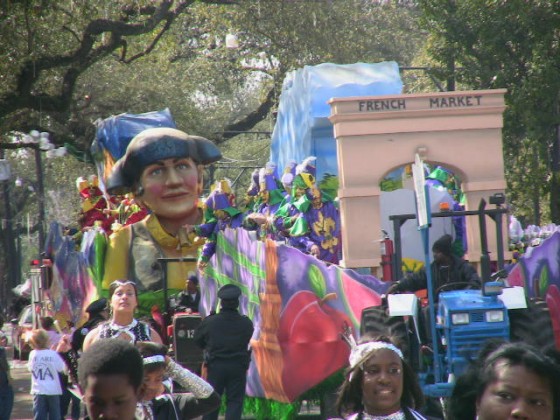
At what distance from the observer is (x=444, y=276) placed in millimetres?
11312

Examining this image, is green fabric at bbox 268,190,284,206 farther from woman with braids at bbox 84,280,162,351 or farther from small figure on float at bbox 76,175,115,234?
woman with braids at bbox 84,280,162,351

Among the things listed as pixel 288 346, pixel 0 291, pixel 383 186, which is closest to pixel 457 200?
pixel 383 186

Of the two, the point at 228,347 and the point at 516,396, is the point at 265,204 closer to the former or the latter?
the point at 228,347

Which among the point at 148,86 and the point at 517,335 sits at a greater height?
the point at 148,86

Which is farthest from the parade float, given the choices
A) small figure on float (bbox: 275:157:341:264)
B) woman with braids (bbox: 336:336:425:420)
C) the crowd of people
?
woman with braids (bbox: 336:336:425:420)

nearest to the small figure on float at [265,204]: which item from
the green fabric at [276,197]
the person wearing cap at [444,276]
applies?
the green fabric at [276,197]

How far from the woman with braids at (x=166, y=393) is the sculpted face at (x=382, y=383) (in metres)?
1.07

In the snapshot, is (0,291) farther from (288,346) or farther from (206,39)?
(288,346)

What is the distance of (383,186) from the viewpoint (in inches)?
837

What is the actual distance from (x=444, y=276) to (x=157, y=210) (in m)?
7.45

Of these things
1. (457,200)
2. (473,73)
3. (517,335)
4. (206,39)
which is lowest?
(517,335)

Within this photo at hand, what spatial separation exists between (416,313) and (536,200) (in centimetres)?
1267

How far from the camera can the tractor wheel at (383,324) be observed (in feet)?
35.3

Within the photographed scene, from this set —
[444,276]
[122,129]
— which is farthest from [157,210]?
[444,276]
